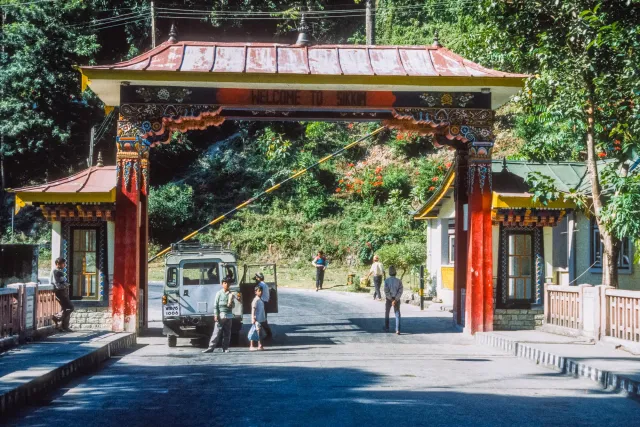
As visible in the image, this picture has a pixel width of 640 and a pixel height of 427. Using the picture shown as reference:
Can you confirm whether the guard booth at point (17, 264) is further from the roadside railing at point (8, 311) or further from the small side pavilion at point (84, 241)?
the roadside railing at point (8, 311)

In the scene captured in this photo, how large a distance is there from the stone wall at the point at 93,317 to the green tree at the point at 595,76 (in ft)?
38.3

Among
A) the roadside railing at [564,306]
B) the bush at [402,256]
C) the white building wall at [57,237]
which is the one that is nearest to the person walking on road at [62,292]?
the white building wall at [57,237]

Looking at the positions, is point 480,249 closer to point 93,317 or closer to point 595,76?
point 595,76

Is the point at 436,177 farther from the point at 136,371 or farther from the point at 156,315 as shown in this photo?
the point at 136,371

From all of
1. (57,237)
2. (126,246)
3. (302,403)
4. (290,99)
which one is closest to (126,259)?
(126,246)

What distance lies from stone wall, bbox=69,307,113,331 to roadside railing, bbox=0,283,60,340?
0.96m

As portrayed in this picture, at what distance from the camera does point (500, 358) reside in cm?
1476

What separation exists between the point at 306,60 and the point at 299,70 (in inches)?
34.8

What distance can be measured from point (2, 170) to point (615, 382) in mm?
37663

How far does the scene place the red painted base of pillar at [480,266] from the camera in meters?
18.2

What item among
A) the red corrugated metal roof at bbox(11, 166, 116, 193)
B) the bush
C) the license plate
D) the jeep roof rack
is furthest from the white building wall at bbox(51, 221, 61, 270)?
the bush

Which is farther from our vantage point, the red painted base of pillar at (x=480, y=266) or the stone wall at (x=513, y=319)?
the stone wall at (x=513, y=319)

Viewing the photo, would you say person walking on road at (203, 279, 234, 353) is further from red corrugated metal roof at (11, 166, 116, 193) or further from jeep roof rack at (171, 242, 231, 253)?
red corrugated metal roof at (11, 166, 116, 193)

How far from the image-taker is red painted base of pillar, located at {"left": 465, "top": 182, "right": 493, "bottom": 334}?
18203 mm
